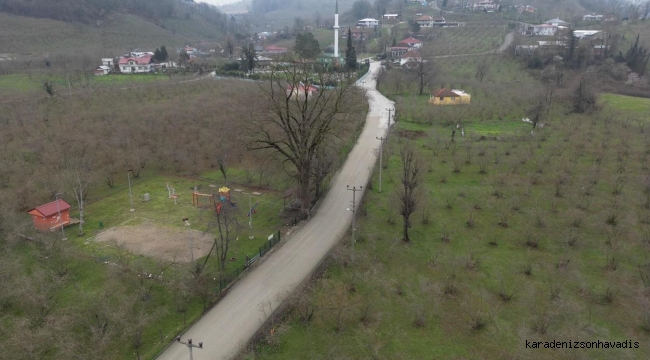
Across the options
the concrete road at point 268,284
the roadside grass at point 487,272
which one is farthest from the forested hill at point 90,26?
the roadside grass at point 487,272

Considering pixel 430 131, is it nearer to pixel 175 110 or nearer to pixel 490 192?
pixel 490 192

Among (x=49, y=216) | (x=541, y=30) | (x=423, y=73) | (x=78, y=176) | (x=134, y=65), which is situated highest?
(x=541, y=30)

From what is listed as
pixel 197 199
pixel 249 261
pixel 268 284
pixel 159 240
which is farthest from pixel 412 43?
pixel 268 284

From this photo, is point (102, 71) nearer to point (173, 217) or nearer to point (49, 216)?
point (49, 216)

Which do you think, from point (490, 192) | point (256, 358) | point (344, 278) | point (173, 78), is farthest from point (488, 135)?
point (173, 78)

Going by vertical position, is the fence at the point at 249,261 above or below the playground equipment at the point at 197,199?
below

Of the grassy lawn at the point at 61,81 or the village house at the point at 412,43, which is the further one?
the village house at the point at 412,43

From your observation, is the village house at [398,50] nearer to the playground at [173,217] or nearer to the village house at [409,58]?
the village house at [409,58]
